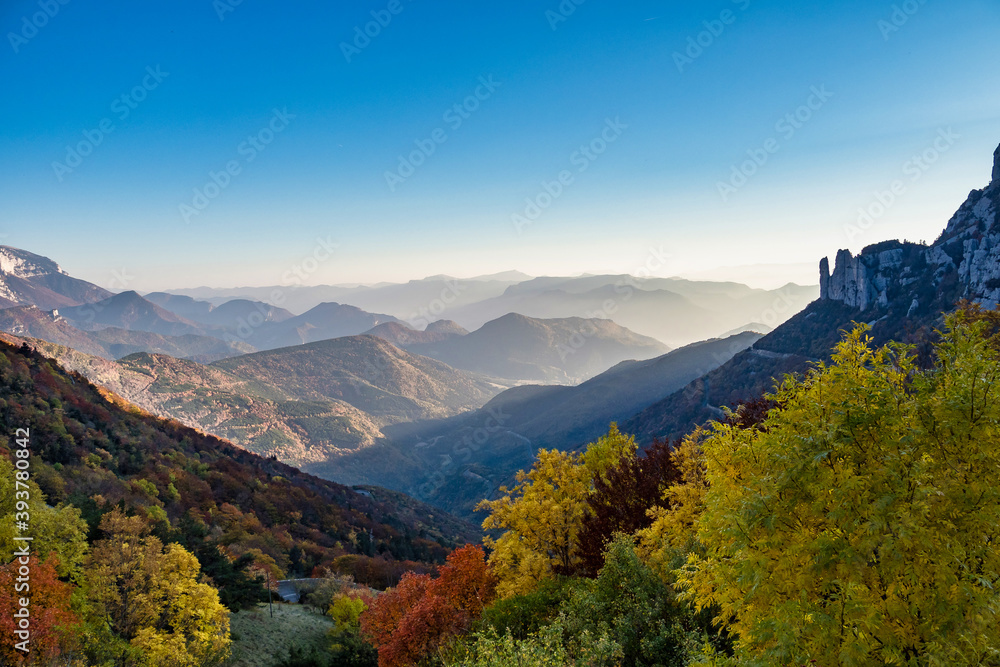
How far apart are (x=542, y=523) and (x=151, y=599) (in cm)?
2353

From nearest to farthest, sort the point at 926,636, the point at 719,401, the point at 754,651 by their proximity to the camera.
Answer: the point at 926,636 < the point at 754,651 < the point at 719,401

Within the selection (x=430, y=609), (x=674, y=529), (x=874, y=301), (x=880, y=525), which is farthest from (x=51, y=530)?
(x=874, y=301)

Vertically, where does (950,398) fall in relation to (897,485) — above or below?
above

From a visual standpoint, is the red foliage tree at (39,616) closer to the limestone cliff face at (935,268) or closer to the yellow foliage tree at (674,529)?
the yellow foliage tree at (674,529)

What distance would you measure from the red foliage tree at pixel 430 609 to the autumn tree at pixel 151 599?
10.1 meters

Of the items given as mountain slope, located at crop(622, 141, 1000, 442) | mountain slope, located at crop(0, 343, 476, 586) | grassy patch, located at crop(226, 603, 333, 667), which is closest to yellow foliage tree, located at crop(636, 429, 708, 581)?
grassy patch, located at crop(226, 603, 333, 667)

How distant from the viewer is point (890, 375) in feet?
30.6

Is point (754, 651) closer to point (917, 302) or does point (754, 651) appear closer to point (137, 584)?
point (137, 584)

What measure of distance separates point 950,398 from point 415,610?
2392 centimetres

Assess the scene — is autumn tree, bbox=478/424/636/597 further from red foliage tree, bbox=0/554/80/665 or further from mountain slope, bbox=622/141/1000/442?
mountain slope, bbox=622/141/1000/442

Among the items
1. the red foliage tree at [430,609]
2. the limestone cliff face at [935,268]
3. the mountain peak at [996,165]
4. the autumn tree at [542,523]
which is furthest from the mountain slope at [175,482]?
the mountain peak at [996,165]

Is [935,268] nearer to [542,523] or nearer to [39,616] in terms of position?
[542,523]

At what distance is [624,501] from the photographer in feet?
87.6

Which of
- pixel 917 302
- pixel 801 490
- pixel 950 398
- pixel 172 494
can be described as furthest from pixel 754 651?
pixel 917 302
